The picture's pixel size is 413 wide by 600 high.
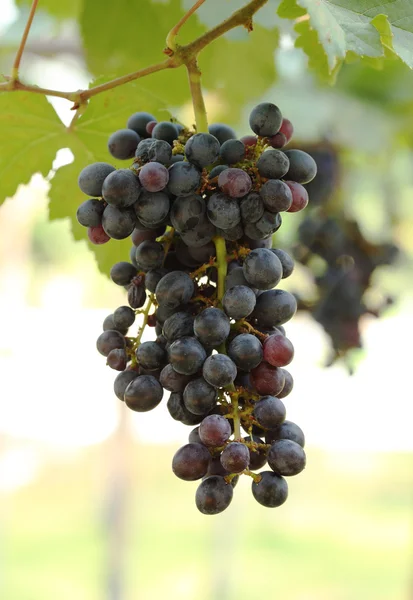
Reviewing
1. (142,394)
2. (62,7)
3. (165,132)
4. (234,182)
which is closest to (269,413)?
(142,394)

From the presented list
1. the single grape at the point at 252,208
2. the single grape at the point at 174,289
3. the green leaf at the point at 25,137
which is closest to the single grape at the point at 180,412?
the single grape at the point at 174,289

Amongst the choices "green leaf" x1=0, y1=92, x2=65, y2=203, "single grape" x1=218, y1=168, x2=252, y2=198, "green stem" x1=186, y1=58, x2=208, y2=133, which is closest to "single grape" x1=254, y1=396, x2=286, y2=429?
"single grape" x1=218, y1=168, x2=252, y2=198

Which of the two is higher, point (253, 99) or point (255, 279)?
point (253, 99)

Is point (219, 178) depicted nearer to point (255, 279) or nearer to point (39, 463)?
point (255, 279)

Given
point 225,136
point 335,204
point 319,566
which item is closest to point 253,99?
point 335,204

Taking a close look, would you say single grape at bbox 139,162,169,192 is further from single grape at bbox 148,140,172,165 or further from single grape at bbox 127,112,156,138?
single grape at bbox 127,112,156,138

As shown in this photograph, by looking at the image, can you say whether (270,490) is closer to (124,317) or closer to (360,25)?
(124,317)
